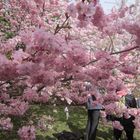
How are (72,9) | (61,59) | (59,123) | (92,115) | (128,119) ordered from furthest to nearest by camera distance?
(59,123)
(128,119)
(92,115)
(61,59)
(72,9)

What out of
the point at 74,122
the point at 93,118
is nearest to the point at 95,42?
the point at 74,122

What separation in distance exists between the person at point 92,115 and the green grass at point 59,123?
4.45 ft

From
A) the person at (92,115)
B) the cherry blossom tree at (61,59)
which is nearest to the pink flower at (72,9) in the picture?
the cherry blossom tree at (61,59)

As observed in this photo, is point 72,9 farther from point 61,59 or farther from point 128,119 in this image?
point 128,119

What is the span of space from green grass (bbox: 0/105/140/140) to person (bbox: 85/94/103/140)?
1.36 metres

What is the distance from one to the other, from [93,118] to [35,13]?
2441 mm

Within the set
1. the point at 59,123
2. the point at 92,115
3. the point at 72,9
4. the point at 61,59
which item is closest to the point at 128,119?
the point at 92,115

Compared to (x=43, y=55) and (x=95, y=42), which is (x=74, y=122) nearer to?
(x=95, y=42)

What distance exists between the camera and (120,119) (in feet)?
32.7

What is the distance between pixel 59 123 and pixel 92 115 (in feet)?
11.6

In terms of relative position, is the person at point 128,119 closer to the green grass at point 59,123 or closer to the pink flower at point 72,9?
the green grass at point 59,123

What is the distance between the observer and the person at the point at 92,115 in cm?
837

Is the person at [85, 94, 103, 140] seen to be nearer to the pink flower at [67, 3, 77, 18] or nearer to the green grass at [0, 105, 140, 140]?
the green grass at [0, 105, 140, 140]

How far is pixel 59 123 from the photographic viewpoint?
12.0 metres
